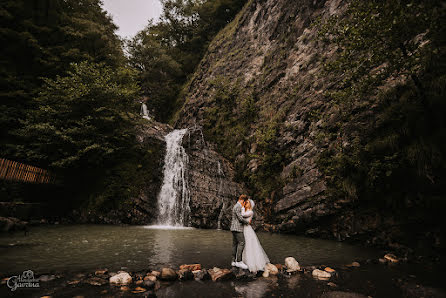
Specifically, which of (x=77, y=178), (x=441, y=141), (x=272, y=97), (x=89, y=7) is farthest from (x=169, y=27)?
(x=441, y=141)

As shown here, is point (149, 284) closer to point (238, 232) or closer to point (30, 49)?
point (238, 232)

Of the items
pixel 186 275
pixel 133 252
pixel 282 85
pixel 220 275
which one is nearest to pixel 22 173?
pixel 133 252

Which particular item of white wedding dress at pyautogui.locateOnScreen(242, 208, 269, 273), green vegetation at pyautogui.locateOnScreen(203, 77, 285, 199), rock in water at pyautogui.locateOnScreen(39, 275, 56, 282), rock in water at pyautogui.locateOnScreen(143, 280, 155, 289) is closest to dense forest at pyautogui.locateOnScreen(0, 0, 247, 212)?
green vegetation at pyautogui.locateOnScreen(203, 77, 285, 199)

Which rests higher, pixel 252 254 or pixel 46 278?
pixel 252 254

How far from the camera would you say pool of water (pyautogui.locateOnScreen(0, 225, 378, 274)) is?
5.42 metres

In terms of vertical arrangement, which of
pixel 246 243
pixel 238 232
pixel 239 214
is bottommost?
pixel 246 243

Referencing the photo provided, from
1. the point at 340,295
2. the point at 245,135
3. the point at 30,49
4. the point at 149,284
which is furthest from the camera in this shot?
the point at 245,135

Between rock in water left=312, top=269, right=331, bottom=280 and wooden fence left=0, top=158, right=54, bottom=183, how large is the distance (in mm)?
16198

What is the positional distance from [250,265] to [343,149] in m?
6.97

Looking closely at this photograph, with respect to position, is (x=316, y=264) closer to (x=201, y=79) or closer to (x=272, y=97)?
(x=272, y=97)

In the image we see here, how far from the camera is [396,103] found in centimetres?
794

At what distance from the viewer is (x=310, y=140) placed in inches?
458
